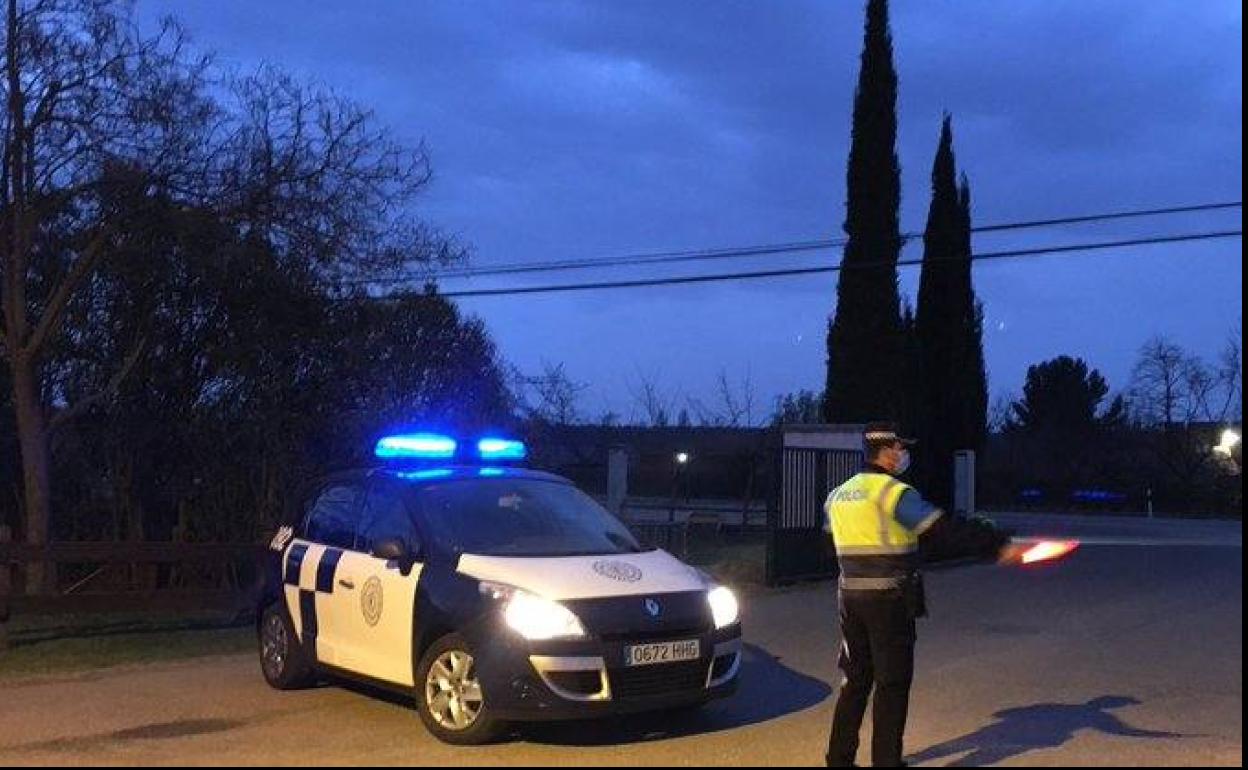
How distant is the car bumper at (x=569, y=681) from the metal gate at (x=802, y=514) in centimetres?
971

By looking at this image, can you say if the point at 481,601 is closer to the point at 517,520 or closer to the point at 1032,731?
the point at 517,520

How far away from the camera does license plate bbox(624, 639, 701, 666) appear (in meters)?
7.16

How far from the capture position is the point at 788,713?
8281 millimetres

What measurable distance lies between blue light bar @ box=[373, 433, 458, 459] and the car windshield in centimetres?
71

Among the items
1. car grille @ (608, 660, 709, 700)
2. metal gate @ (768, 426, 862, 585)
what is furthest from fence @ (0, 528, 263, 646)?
metal gate @ (768, 426, 862, 585)

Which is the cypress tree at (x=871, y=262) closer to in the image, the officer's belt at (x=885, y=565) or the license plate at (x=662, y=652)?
the license plate at (x=662, y=652)

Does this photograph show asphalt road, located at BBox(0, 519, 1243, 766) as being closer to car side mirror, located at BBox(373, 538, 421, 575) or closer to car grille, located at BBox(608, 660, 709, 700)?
car grille, located at BBox(608, 660, 709, 700)

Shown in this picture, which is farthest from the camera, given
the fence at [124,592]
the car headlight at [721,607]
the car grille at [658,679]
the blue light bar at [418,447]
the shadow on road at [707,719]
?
the fence at [124,592]

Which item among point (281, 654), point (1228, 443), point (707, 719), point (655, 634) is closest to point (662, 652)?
point (655, 634)

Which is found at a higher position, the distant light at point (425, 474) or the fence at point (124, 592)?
the distant light at point (425, 474)

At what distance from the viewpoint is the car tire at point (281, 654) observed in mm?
8875

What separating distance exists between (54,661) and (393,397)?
750cm

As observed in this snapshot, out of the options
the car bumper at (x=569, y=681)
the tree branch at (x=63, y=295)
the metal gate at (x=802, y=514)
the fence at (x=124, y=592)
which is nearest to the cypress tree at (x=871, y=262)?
the metal gate at (x=802, y=514)

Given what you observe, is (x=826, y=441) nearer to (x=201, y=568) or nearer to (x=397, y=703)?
(x=201, y=568)
